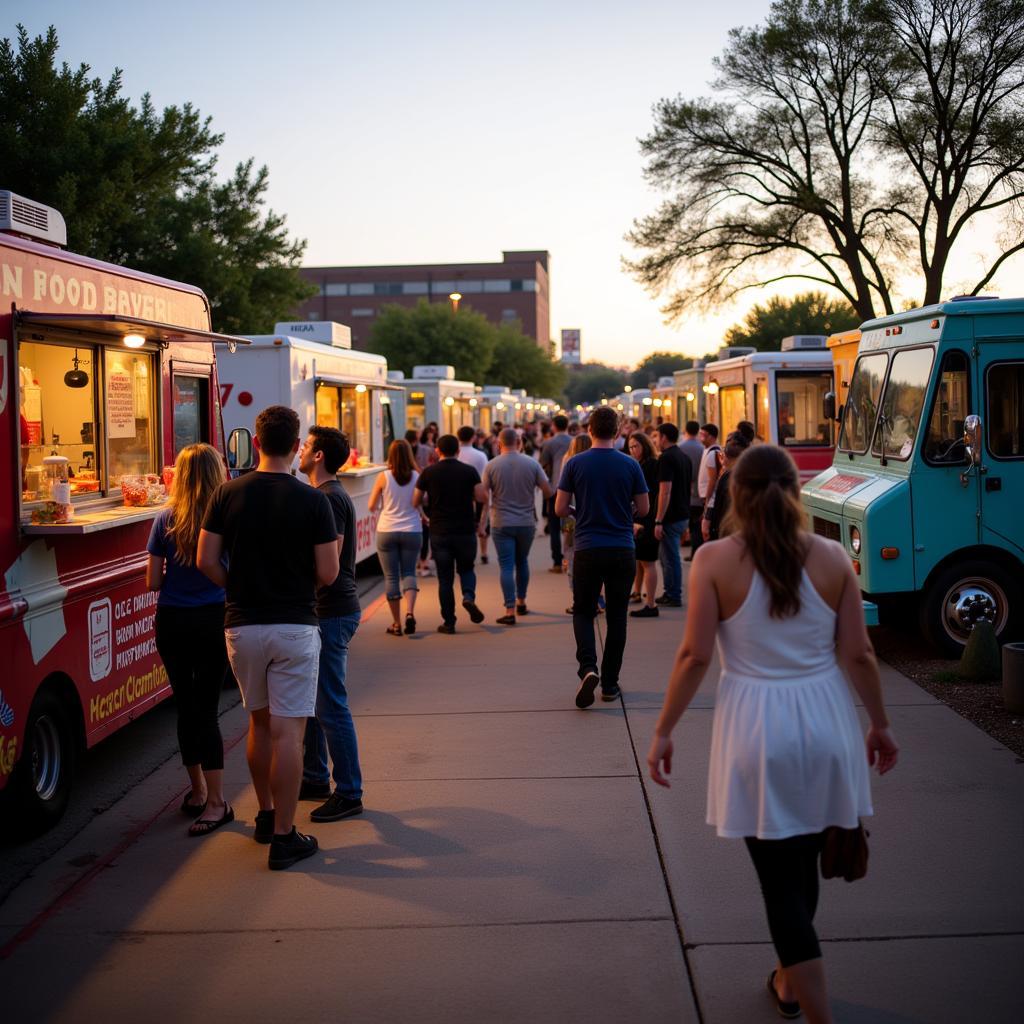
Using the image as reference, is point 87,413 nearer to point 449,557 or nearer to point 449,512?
point 449,512

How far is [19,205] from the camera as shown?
236 inches

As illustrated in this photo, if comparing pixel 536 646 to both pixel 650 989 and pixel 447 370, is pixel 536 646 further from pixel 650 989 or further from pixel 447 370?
pixel 447 370

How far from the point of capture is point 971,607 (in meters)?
9.55

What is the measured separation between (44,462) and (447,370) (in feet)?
87.4

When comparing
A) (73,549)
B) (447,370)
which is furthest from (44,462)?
(447,370)

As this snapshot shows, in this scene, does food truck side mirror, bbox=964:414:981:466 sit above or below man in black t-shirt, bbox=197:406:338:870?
above


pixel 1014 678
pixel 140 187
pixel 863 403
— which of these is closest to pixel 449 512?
pixel 863 403

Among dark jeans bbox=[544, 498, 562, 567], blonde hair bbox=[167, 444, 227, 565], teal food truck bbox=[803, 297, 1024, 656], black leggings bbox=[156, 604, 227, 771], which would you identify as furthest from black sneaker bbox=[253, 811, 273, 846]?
dark jeans bbox=[544, 498, 562, 567]

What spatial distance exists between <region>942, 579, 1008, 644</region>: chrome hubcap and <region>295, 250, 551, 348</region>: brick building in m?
95.3

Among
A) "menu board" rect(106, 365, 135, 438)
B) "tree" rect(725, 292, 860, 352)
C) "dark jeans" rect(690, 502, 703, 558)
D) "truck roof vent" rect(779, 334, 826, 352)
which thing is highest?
"tree" rect(725, 292, 860, 352)

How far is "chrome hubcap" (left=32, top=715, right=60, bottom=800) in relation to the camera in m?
5.93

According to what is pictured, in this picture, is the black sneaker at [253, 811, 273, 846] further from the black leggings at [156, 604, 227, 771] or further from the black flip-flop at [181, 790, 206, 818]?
the black flip-flop at [181, 790, 206, 818]

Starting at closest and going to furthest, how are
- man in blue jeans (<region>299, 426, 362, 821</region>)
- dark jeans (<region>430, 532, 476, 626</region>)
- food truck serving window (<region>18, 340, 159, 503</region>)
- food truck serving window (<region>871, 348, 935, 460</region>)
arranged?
man in blue jeans (<region>299, 426, 362, 821</region>)
food truck serving window (<region>18, 340, 159, 503</region>)
food truck serving window (<region>871, 348, 935, 460</region>)
dark jeans (<region>430, 532, 476, 626</region>)

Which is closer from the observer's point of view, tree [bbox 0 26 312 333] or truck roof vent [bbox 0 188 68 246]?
truck roof vent [bbox 0 188 68 246]
